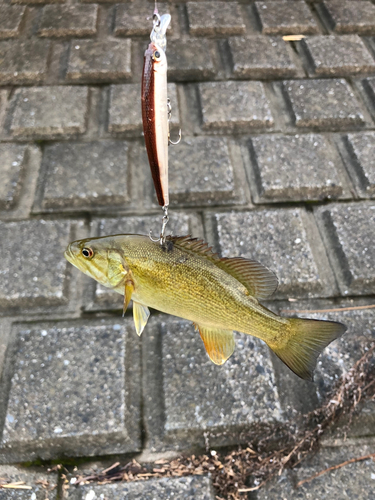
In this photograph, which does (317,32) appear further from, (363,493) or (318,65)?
(363,493)

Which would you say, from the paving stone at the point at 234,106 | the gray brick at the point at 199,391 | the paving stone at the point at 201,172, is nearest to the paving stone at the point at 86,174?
the paving stone at the point at 201,172

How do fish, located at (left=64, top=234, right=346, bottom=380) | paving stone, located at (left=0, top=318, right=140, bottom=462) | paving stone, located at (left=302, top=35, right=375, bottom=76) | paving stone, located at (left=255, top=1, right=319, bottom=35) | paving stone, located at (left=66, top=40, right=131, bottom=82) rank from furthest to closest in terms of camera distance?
paving stone, located at (left=255, top=1, right=319, bottom=35) < paving stone, located at (left=302, top=35, right=375, bottom=76) < paving stone, located at (left=66, top=40, right=131, bottom=82) < paving stone, located at (left=0, top=318, right=140, bottom=462) < fish, located at (left=64, top=234, right=346, bottom=380)

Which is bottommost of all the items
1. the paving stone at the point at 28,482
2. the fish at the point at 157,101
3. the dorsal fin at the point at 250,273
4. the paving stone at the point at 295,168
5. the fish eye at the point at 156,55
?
the paving stone at the point at 28,482

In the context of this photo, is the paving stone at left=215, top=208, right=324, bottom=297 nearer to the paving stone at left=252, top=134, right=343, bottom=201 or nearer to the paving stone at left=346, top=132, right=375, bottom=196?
the paving stone at left=252, top=134, right=343, bottom=201

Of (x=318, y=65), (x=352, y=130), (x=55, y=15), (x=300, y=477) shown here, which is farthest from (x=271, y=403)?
(x=55, y=15)

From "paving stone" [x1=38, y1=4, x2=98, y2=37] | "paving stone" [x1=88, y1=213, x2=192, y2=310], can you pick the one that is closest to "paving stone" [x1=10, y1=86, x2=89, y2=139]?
"paving stone" [x1=38, y1=4, x2=98, y2=37]

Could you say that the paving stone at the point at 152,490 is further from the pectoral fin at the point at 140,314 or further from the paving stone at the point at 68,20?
the paving stone at the point at 68,20
